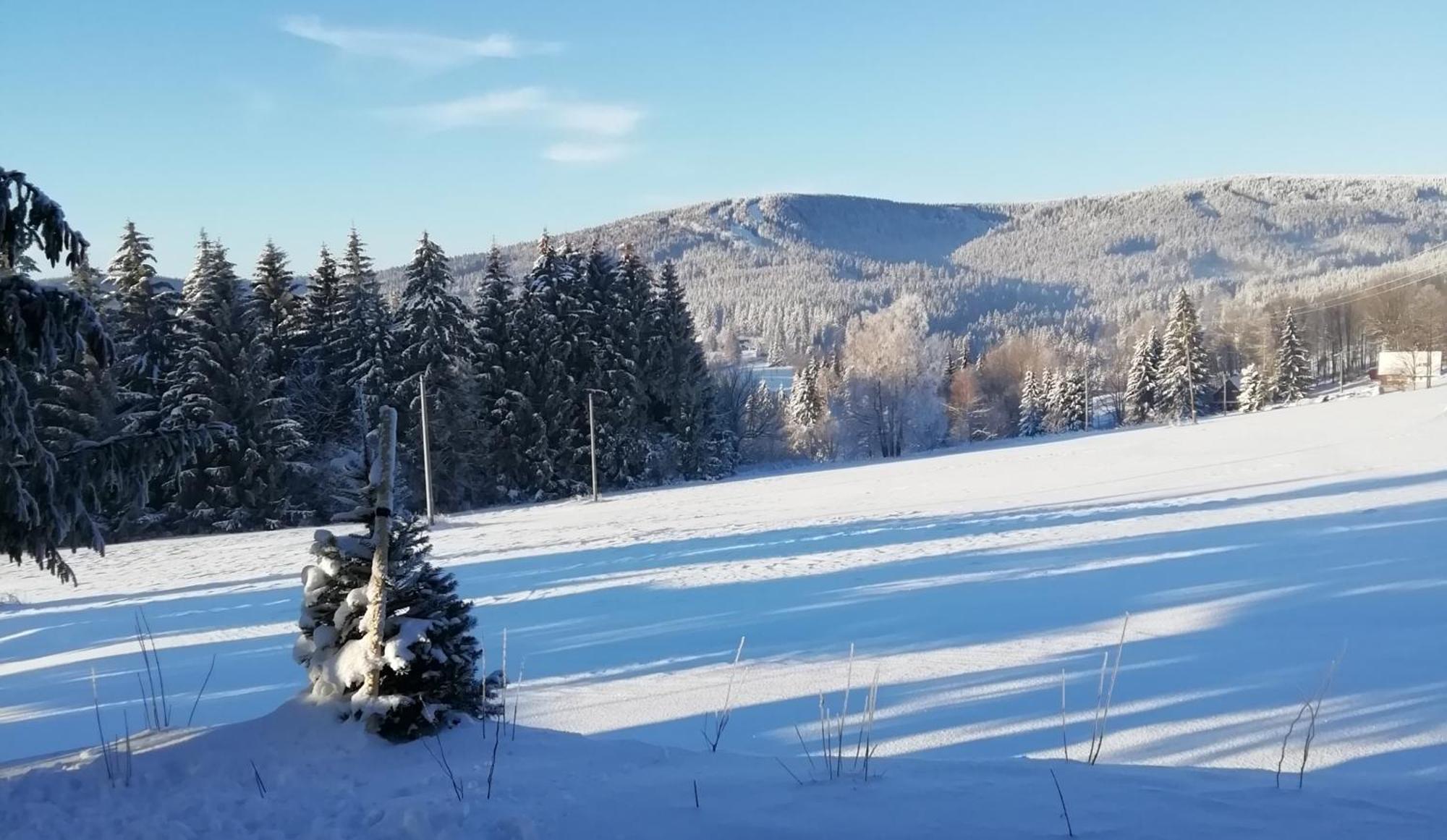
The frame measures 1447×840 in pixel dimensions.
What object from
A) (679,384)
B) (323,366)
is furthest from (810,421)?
(323,366)

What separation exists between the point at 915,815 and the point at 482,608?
9.98 m

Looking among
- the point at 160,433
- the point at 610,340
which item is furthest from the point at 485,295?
the point at 160,433

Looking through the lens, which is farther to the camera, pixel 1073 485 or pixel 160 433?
pixel 1073 485

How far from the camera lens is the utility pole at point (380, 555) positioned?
471cm

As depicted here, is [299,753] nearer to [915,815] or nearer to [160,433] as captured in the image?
[160,433]

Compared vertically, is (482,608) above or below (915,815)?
below

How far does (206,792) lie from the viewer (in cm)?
409

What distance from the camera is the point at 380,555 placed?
15.5 feet

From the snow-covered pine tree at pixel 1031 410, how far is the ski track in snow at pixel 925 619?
164 feet

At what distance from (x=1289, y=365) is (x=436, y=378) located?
59156 millimetres

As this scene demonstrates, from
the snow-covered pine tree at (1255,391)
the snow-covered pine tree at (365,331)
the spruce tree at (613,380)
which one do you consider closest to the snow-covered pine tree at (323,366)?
the snow-covered pine tree at (365,331)

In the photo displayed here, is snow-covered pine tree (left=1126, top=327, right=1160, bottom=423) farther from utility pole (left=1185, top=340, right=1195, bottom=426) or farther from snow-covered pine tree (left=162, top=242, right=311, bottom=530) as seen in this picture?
snow-covered pine tree (left=162, top=242, right=311, bottom=530)

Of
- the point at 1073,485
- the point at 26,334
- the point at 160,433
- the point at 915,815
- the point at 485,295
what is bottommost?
the point at 1073,485

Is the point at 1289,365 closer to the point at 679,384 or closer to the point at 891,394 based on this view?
the point at 891,394
